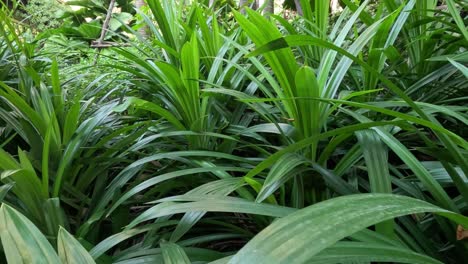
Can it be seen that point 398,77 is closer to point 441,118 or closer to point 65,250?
point 441,118

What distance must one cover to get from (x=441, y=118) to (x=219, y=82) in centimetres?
48

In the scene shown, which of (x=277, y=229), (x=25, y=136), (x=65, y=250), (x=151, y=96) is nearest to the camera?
(x=277, y=229)

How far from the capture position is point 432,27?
2.90 ft

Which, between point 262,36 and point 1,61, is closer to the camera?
point 262,36

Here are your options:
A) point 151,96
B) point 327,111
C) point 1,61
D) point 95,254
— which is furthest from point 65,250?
point 1,61

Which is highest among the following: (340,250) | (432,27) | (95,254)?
(432,27)

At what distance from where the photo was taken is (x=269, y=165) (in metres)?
0.47

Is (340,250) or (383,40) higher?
(383,40)

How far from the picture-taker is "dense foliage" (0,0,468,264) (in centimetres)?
32

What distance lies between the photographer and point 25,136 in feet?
2.63

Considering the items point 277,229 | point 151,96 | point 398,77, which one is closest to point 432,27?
point 398,77

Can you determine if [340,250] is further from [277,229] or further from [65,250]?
[65,250]

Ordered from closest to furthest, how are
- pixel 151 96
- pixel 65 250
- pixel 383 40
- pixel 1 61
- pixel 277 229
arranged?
pixel 277 229
pixel 65 250
pixel 383 40
pixel 151 96
pixel 1 61

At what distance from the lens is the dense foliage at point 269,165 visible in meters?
0.32
